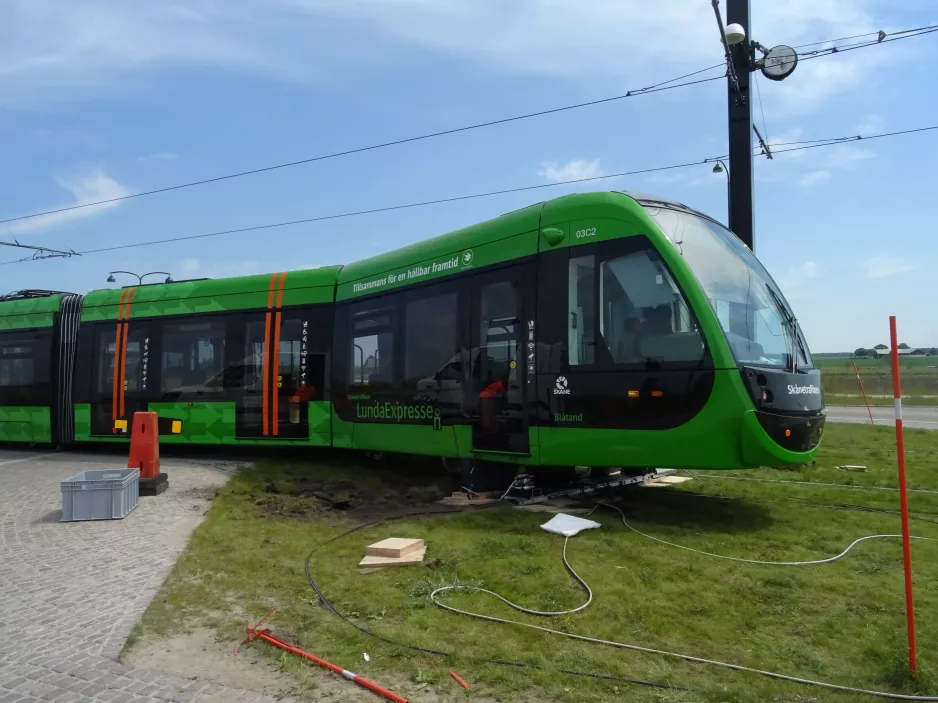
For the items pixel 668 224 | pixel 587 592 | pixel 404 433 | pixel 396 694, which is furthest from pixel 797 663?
pixel 404 433

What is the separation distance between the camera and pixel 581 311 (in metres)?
7.78

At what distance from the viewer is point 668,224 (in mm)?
7492

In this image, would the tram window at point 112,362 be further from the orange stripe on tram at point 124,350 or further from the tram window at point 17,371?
the tram window at point 17,371

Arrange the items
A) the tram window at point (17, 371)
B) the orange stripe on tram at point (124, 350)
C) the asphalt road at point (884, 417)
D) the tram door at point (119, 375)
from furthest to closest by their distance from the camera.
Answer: the asphalt road at point (884, 417) < the tram window at point (17, 371) < the orange stripe on tram at point (124, 350) < the tram door at point (119, 375)

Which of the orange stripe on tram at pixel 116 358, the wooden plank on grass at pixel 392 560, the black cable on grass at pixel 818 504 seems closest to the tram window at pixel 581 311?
the black cable on grass at pixel 818 504

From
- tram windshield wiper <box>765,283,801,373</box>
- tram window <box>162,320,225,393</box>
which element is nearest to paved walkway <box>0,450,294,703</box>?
tram window <box>162,320,225,393</box>

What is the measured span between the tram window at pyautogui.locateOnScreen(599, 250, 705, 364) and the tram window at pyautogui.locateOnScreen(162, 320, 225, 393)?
8542 mm

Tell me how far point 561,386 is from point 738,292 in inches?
83.5

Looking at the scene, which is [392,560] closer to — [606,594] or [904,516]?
[606,594]

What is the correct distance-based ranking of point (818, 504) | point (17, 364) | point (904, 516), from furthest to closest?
point (17, 364) < point (818, 504) < point (904, 516)

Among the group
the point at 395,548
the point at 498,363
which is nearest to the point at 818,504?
the point at 498,363

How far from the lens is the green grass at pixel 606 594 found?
12.6 ft

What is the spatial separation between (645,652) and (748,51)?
10.8m

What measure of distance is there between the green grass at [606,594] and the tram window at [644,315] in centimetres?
176
